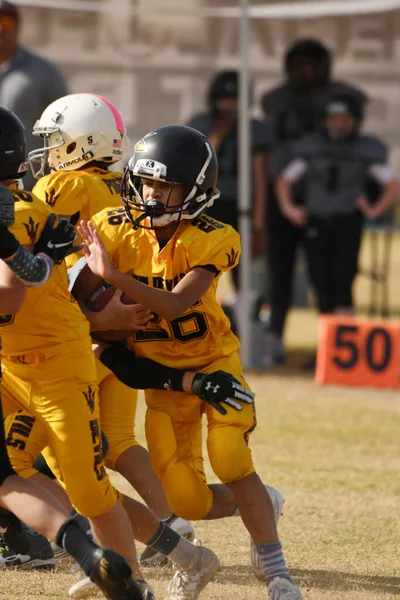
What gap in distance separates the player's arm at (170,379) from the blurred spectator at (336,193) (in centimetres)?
556

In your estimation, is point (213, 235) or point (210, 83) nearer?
point (213, 235)

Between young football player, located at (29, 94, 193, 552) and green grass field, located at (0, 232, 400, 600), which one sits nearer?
green grass field, located at (0, 232, 400, 600)

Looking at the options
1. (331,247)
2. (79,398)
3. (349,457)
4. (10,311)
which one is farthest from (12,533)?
(331,247)

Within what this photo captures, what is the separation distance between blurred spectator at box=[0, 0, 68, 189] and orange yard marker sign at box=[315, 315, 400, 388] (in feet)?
8.74

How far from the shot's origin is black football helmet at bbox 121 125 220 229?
4387 millimetres

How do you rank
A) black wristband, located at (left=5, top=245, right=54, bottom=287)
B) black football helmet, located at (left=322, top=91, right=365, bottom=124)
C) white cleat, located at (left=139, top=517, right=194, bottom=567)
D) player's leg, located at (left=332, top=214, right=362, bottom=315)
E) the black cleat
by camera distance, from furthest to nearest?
player's leg, located at (left=332, top=214, right=362, bottom=315), black football helmet, located at (left=322, top=91, right=365, bottom=124), white cleat, located at (left=139, top=517, right=194, bottom=567), the black cleat, black wristband, located at (left=5, top=245, right=54, bottom=287)

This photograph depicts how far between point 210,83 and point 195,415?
6512 millimetres

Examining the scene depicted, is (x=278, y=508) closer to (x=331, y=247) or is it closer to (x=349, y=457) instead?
(x=349, y=457)

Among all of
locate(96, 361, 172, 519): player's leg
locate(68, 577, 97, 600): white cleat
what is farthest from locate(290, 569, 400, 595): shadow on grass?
locate(68, 577, 97, 600): white cleat

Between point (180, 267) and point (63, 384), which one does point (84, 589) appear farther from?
point (180, 267)

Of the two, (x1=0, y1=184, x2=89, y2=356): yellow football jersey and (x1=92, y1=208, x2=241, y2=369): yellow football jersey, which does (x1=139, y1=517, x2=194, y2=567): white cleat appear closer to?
(x1=92, y1=208, x2=241, y2=369): yellow football jersey

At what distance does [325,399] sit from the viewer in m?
8.77

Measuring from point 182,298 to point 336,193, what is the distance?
5906 millimetres

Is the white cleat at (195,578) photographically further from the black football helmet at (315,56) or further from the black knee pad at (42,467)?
the black football helmet at (315,56)
